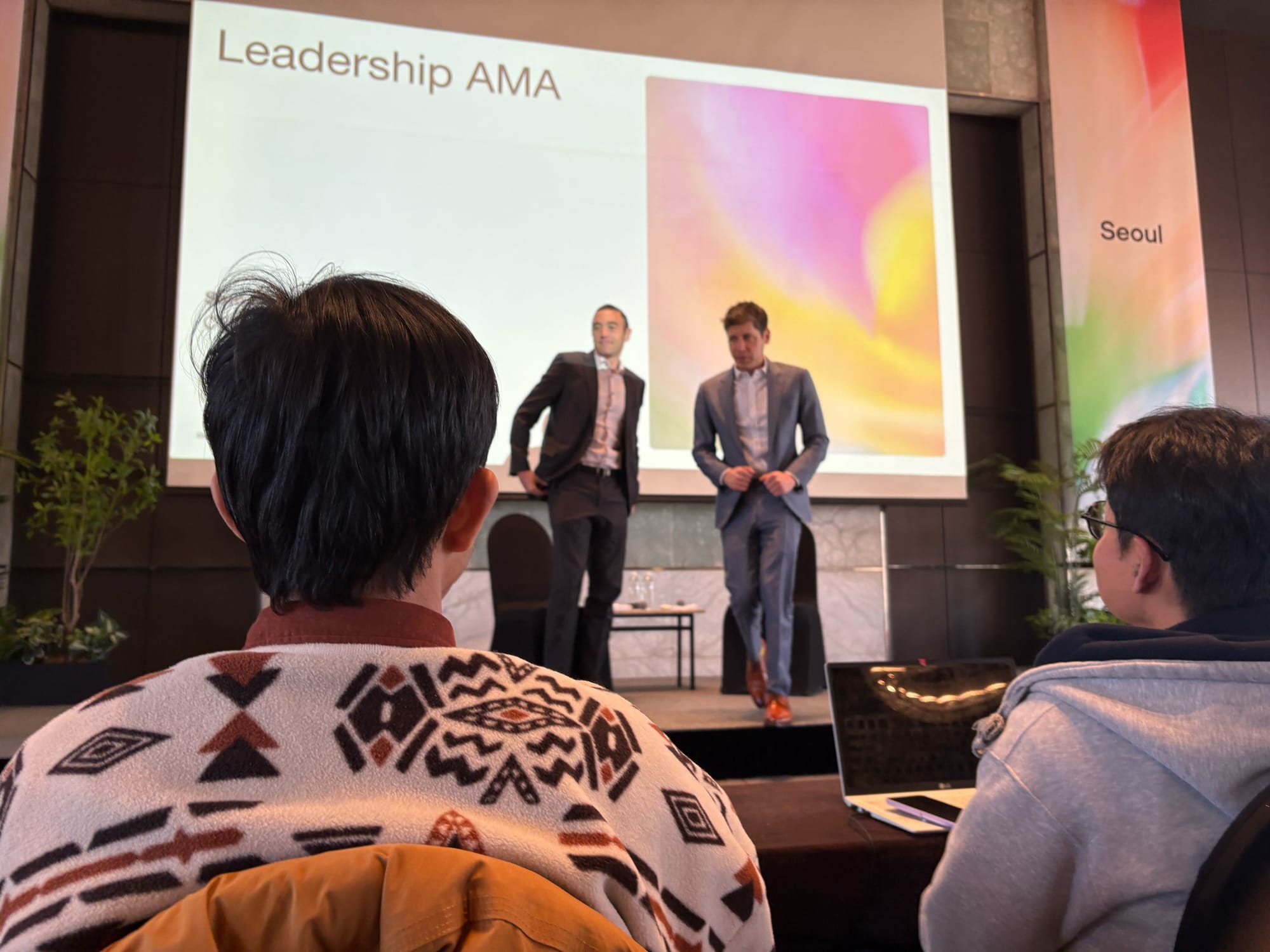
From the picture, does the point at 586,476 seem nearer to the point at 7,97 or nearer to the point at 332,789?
the point at 332,789

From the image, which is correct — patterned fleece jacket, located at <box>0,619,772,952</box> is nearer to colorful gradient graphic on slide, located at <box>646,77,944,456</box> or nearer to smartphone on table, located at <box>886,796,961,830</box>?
smartphone on table, located at <box>886,796,961,830</box>

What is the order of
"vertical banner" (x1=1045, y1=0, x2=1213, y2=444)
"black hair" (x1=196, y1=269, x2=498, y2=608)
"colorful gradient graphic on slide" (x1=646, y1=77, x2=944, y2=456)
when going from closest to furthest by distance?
"black hair" (x1=196, y1=269, x2=498, y2=608)
"colorful gradient graphic on slide" (x1=646, y1=77, x2=944, y2=456)
"vertical banner" (x1=1045, y1=0, x2=1213, y2=444)

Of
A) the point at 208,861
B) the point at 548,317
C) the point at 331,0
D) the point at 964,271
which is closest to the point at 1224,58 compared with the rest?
the point at 964,271

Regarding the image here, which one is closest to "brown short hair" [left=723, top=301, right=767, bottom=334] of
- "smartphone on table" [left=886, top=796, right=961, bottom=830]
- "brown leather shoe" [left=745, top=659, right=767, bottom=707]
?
"brown leather shoe" [left=745, top=659, right=767, bottom=707]

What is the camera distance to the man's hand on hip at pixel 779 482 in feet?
11.5

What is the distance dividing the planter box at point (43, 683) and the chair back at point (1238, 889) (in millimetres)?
4246

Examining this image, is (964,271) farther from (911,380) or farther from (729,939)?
(729,939)

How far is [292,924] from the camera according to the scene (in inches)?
16.5

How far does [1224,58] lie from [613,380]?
5.75 meters

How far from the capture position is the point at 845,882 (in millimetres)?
1234

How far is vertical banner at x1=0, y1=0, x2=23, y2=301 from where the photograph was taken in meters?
4.62

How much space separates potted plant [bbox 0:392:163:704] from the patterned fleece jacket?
158 inches

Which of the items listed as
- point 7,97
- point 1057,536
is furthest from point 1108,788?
point 7,97

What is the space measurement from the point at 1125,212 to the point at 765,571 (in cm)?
424
